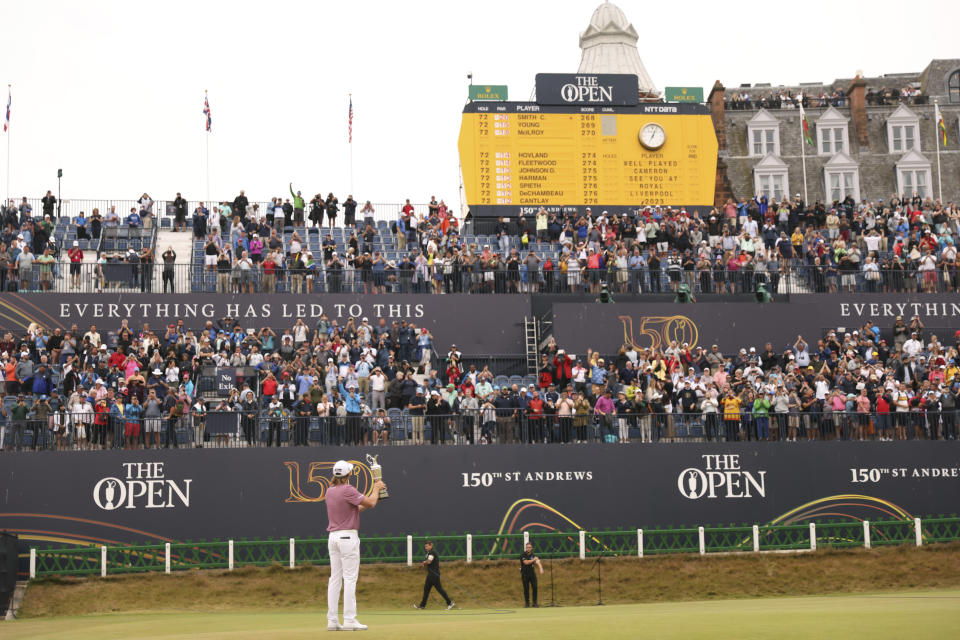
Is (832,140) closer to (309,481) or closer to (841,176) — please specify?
(841,176)

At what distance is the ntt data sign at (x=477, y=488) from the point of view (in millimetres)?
27703

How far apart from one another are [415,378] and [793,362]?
1082 centimetres

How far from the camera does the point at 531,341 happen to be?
36.4 metres

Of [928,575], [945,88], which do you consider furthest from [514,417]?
[945,88]

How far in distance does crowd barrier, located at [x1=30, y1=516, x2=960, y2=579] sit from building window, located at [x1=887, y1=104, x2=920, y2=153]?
38259mm

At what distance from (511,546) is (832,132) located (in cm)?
4305

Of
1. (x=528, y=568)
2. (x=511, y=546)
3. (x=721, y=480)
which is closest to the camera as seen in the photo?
(x=528, y=568)

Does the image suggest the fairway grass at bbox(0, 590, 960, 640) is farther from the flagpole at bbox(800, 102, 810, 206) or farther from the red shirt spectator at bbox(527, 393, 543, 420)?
the flagpole at bbox(800, 102, 810, 206)

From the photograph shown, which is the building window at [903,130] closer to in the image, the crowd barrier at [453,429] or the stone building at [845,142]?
the stone building at [845,142]

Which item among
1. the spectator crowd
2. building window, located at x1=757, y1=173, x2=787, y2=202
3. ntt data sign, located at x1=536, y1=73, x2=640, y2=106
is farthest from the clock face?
building window, located at x1=757, y1=173, x2=787, y2=202

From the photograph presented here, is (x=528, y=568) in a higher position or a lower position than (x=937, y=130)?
lower

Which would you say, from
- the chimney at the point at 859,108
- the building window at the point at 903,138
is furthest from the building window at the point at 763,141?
the building window at the point at 903,138

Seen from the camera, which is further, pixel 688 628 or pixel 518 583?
pixel 518 583

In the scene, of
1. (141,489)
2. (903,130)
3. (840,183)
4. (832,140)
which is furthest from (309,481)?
(903,130)
